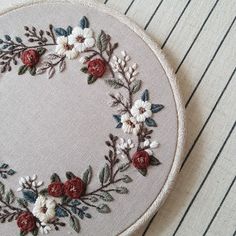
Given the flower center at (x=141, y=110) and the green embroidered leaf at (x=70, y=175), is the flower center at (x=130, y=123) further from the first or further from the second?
the green embroidered leaf at (x=70, y=175)

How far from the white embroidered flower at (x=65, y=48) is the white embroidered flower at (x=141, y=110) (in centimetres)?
18

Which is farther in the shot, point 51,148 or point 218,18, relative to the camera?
point 218,18

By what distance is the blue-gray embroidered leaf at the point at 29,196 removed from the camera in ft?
2.72

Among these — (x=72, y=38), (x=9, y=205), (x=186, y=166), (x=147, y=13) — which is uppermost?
(x=147, y=13)

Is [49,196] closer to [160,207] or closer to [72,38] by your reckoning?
[160,207]

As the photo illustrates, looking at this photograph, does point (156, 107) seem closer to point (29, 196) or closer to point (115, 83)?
point (115, 83)

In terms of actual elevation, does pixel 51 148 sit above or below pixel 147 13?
below

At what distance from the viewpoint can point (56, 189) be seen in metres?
0.83

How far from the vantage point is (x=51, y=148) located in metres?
0.85

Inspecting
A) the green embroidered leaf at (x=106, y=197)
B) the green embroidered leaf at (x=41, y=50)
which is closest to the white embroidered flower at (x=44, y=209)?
the green embroidered leaf at (x=106, y=197)

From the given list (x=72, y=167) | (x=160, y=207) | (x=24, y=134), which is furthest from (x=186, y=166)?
(x=24, y=134)

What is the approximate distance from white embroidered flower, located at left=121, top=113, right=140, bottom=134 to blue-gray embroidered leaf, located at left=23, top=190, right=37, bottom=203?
0.23 meters

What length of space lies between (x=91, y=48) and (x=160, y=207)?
0.38 m

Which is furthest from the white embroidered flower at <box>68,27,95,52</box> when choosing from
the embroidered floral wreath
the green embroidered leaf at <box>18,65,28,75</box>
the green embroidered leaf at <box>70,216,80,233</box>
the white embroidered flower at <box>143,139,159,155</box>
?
the green embroidered leaf at <box>70,216,80,233</box>
